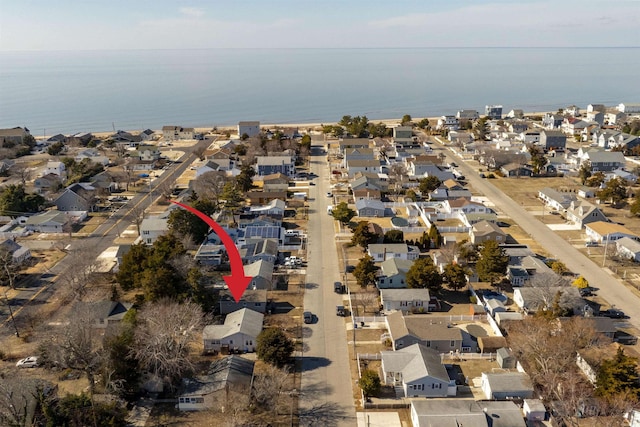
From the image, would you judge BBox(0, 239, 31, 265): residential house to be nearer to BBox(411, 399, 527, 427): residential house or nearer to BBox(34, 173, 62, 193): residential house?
BBox(34, 173, 62, 193): residential house

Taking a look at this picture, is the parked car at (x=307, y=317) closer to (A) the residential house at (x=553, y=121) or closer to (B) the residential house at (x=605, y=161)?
(B) the residential house at (x=605, y=161)

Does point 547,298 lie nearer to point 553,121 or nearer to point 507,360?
point 507,360

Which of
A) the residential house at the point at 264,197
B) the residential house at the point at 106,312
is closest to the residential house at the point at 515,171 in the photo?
the residential house at the point at 264,197

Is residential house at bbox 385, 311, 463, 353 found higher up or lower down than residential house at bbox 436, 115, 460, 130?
lower down

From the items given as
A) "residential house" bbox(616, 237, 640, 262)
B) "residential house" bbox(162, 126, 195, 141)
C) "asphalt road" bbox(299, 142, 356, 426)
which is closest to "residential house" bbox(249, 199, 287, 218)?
"asphalt road" bbox(299, 142, 356, 426)

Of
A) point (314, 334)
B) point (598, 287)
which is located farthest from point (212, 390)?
point (598, 287)

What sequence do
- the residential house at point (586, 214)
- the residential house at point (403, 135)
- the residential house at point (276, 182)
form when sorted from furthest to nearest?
1. the residential house at point (403, 135)
2. the residential house at point (276, 182)
3. the residential house at point (586, 214)
